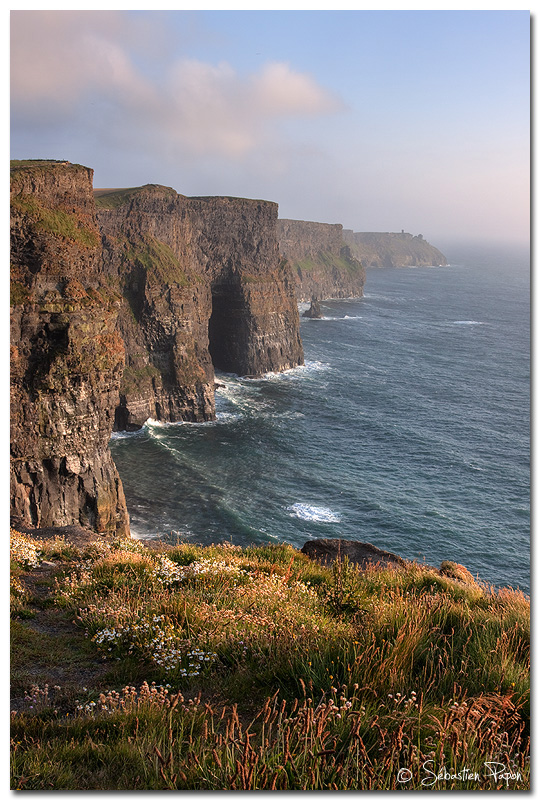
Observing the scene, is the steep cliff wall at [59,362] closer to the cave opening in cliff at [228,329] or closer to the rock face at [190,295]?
the rock face at [190,295]

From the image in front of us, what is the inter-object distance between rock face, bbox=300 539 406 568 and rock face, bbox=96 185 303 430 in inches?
1982

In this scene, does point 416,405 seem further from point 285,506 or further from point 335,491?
point 285,506

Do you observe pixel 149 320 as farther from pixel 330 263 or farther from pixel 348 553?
pixel 330 263

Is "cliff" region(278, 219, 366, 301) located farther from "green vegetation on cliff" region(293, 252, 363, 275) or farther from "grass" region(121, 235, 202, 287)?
"grass" region(121, 235, 202, 287)

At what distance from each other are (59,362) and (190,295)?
39.2m

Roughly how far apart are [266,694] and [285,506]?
42494 mm

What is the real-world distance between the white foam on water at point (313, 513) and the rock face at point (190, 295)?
25712mm

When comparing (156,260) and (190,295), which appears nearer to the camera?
(156,260)

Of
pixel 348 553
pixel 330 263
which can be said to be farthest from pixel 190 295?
pixel 330 263

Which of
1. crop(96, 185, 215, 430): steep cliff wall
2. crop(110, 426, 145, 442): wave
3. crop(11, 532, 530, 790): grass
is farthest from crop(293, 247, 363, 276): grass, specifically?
crop(11, 532, 530, 790): grass

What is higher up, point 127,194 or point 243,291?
point 127,194

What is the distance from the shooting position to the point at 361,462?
58.0 meters

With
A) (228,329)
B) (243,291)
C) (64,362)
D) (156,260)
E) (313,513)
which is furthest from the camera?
(228,329)

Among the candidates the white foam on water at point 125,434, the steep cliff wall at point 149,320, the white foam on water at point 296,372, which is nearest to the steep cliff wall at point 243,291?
the white foam on water at point 296,372
